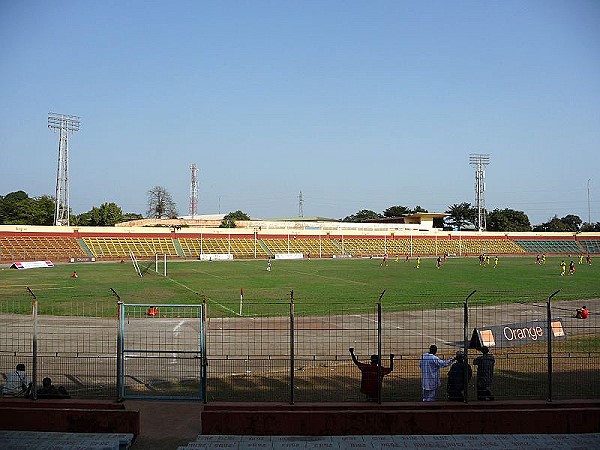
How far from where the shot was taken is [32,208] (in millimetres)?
104438

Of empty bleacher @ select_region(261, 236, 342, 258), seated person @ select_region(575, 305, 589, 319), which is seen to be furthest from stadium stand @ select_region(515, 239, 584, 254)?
seated person @ select_region(575, 305, 589, 319)

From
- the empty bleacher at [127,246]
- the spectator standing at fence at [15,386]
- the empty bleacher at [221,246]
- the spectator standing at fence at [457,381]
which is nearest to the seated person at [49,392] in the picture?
the spectator standing at fence at [15,386]

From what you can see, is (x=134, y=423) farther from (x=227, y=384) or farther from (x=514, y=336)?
(x=514, y=336)

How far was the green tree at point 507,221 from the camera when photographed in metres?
145

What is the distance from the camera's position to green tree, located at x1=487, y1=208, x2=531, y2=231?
475ft

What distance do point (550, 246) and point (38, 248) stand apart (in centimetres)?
8408

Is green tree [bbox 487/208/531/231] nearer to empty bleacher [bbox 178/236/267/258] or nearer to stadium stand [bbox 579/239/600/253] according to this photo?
stadium stand [bbox 579/239/600/253]

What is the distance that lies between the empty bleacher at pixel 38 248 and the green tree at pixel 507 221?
348 ft

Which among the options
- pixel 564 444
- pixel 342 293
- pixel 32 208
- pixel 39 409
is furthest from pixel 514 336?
pixel 32 208

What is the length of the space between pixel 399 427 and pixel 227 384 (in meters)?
4.47

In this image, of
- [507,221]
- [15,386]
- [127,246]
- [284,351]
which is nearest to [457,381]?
[284,351]

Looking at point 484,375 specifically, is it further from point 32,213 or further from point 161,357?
point 32,213

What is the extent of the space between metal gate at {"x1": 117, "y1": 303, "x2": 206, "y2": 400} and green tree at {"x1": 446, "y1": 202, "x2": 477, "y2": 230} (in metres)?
139

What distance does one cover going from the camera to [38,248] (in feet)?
232
